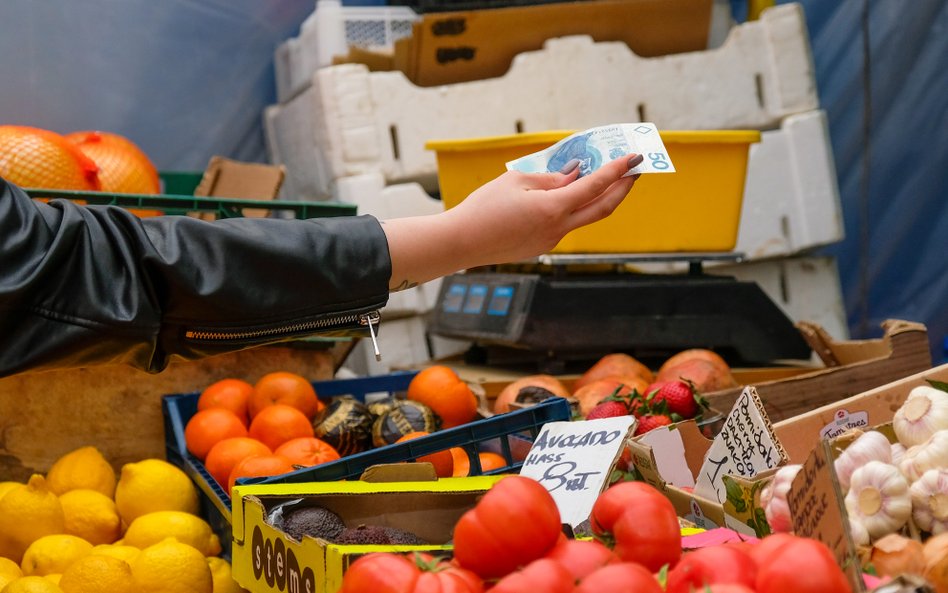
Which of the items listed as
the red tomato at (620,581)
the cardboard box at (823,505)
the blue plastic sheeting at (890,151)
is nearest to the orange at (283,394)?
the cardboard box at (823,505)

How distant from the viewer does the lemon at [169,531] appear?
196 cm

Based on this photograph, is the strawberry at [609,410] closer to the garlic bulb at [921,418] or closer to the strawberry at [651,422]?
the strawberry at [651,422]

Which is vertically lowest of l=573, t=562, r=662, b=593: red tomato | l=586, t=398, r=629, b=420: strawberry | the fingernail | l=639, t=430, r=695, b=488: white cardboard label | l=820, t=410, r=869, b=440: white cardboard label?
l=586, t=398, r=629, b=420: strawberry

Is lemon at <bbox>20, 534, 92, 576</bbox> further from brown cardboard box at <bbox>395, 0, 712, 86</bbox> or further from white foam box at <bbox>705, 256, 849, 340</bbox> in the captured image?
white foam box at <bbox>705, 256, 849, 340</bbox>

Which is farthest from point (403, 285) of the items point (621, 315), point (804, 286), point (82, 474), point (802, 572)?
point (804, 286)

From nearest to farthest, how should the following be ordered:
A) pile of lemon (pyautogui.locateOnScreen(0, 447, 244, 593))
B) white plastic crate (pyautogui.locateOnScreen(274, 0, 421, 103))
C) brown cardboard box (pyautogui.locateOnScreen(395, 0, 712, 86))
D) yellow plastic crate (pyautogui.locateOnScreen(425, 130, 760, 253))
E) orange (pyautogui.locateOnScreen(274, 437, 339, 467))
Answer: pile of lemon (pyautogui.locateOnScreen(0, 447, 244, 593)), orange (pyautogui.locateOnScreen(274, 437, 339, 467)), yellow plastic crate (pyautogui.locateOnScreen(425, 130, 760, 253)), brown cardboard box (pyautogui.locateOnScreen(395, 0, 712, 86)), white plastic crate (pyautogui.locateOnScreen(274, 0, 421, 103))

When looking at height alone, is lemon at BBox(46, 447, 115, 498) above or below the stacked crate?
below

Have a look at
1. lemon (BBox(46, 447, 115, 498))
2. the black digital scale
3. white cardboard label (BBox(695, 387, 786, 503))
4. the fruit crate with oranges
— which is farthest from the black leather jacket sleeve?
the black digital scale

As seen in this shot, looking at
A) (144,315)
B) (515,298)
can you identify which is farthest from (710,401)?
(144,315)

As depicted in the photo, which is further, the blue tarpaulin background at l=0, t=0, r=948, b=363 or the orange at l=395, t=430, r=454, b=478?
the blue tarpaulin background at l=0, t=0, r=948, b=363

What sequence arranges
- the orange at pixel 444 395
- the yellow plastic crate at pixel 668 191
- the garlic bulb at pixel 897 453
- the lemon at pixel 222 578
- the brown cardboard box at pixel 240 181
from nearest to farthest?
the garlic bulb at pixel 897 453
the lemon at pixel 222 578
the orange at pixel 444 395
the yellow plastic crate at pixel 668 191
the brown cardboard box at pixel 240 181

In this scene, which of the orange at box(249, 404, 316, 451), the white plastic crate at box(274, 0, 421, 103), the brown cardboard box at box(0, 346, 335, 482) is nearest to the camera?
the orange at box(249, 404, 316, 451)

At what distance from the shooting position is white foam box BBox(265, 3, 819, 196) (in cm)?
351

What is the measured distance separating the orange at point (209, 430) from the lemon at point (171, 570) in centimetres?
48
